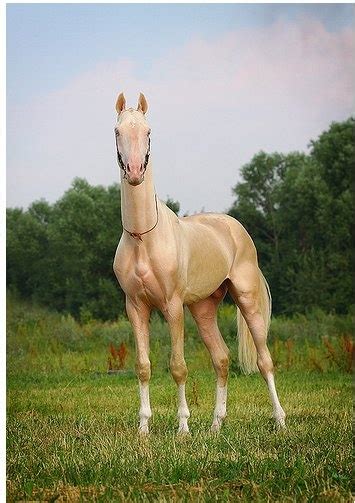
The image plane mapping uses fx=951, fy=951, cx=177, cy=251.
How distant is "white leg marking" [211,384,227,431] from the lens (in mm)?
3924

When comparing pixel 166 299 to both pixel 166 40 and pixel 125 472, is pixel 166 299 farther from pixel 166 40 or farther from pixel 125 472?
pixel 166 40

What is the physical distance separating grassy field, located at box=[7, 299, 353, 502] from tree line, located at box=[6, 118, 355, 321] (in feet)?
0.57

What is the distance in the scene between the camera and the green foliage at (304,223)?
6.03 metres

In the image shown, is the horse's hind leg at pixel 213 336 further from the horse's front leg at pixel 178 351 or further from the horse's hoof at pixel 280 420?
the horse's front leg at pixel 178 351

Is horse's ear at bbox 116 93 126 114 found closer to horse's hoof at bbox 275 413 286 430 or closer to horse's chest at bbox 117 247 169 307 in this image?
horse's chest at bbox 117 247 169 307

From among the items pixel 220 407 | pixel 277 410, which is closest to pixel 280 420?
pixel 277 410

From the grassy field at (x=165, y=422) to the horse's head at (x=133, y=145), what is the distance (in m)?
0.97

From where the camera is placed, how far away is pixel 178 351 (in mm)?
3641

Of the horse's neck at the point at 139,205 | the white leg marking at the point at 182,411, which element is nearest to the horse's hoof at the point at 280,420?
the white leg marking at the point at 182,411

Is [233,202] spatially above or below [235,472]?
above

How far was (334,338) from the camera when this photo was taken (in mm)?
5766

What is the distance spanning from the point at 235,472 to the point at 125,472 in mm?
356

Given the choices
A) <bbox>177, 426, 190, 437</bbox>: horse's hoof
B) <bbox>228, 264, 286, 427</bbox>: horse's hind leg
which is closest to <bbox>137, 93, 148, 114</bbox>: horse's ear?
<bbox>228, 264, 286, 427</bbox>: horse's hind leg

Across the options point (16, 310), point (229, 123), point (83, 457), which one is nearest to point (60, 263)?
point (16, 310)
